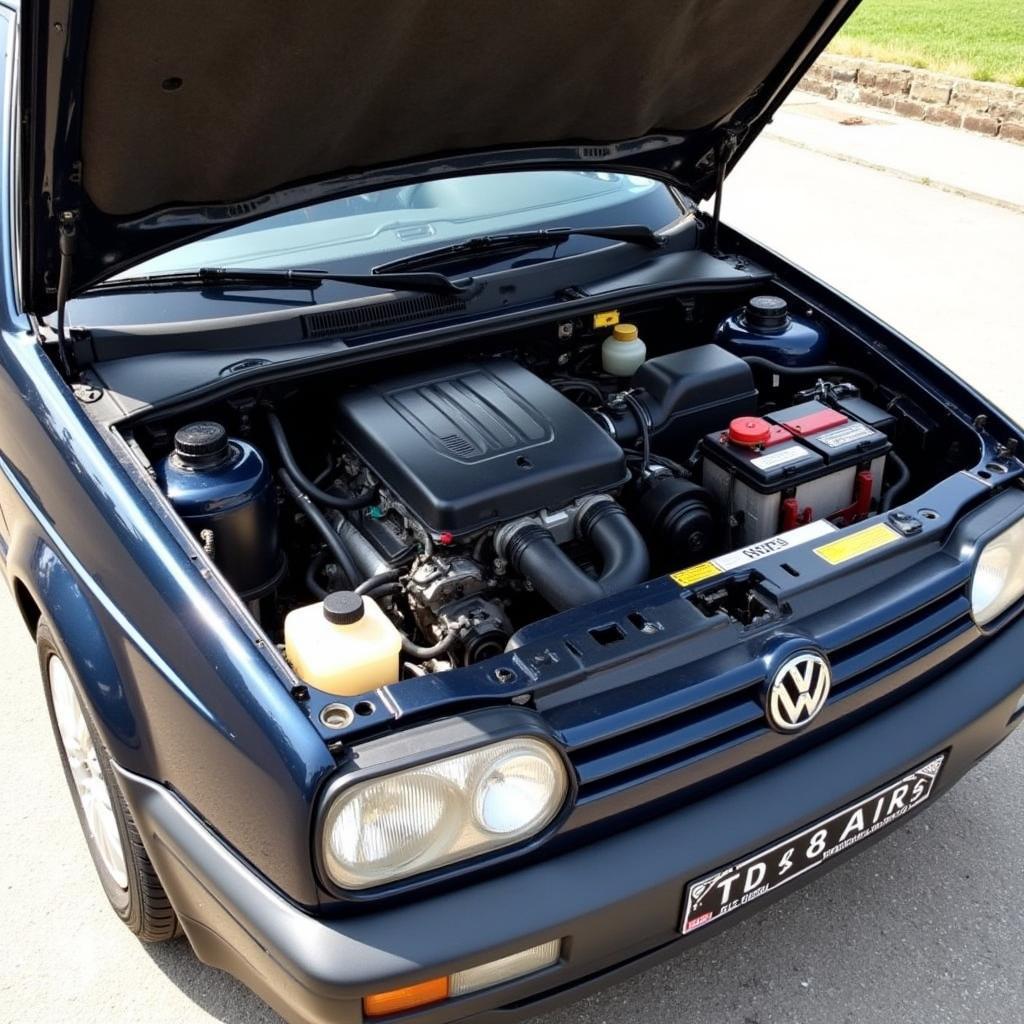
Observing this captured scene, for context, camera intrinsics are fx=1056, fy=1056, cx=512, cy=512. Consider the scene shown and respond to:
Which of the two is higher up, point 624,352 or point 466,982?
point 624,352

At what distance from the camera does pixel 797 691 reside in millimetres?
1761

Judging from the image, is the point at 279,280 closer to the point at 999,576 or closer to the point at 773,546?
the point at 773,546

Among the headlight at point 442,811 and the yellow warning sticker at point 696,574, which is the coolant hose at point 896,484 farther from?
the headlight at point 442,811

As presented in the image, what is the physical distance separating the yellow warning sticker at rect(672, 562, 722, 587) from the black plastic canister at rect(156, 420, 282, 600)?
32.0 inches

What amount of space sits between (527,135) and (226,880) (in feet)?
5.96

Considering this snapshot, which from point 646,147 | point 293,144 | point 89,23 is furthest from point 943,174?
point 89,23

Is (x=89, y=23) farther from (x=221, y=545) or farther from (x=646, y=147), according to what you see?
(x=646, y=147)

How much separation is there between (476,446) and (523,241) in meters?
0.72

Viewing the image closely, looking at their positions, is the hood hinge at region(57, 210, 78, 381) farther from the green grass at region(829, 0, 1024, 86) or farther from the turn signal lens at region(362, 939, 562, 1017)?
the green grass at region(829, 0, 1024, 86)

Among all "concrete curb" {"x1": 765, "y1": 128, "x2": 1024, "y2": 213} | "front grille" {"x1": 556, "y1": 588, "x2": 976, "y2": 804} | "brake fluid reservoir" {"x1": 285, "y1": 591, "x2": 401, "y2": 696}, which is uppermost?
"brake fluid reservoir" {"x1": 285, "y1": 591, "x2": 401, "y2": 696}

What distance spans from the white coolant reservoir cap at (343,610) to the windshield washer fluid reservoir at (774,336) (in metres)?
1.48

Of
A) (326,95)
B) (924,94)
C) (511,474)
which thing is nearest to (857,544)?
(511,474)

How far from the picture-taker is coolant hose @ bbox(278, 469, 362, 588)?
215cm

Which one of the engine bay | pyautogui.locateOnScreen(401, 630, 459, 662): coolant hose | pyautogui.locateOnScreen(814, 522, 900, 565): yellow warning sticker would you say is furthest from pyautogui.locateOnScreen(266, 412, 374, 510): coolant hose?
pyautogui.locateOnScreen(814, 522, 900, 565): yellow warning sticker
